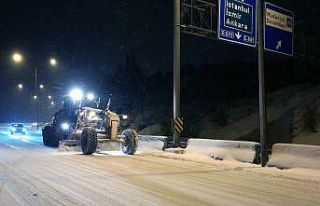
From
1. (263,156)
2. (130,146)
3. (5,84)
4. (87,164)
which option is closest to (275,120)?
(130,146)

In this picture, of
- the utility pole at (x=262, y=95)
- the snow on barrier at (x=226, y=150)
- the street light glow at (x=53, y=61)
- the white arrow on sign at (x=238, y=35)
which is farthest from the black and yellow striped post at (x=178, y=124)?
the street light glow at (x=53, y=61)

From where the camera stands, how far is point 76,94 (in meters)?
28.4

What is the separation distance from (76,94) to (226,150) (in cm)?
1120

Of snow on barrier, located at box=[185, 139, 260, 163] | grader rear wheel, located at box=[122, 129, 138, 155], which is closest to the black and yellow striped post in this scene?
snow on barrier, located at box=[185, 139, 260, 163]

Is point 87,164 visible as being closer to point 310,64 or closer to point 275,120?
point 275,120

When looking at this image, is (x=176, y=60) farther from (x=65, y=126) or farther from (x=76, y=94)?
(x=65, y=126)

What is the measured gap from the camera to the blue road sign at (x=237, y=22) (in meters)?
22.5

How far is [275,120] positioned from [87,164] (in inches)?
1065

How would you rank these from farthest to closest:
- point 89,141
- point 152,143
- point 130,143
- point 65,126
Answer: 1. point 65,126
2. point 152,143
3. point 130,143
4. point 89,141

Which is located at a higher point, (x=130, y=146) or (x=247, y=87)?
(x=247, y=87)

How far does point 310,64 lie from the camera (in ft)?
155

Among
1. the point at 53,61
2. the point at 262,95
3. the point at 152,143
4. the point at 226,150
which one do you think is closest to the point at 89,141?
the point at 152,143

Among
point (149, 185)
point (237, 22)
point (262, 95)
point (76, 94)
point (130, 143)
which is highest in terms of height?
point (237, 22)

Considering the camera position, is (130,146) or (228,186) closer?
(228,186)
